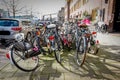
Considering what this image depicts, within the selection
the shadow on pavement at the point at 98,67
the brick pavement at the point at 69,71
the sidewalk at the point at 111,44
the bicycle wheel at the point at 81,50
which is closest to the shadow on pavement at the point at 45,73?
the brick pavement at the point at 69,71

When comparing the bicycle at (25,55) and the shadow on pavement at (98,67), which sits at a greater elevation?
the bicycle at (25,55)

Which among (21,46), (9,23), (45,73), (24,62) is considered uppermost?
(9,23)

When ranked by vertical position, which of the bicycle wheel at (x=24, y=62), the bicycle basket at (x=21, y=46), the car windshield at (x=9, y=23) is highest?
the car windshield at (x=9, y=23)

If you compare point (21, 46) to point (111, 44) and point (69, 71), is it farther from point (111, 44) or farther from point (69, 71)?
point (111, 44)

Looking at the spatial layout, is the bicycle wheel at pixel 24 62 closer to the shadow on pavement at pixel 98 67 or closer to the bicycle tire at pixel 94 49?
the shadow on pavement at pixel 98 67

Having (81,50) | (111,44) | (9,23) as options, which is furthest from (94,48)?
(9,23)

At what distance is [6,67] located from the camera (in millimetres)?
4648

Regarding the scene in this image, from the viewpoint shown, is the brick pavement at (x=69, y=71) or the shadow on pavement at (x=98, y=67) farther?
the shadow on pavement at (x=98, y=67)

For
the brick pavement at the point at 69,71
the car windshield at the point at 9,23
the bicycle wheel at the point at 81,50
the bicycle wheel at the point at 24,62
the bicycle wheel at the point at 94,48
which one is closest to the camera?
the brick pavement at the point at 69,71

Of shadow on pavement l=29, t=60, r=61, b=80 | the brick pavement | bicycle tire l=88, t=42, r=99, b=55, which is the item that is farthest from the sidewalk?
shadow on pavement l=29, t=60, r=61, b=80

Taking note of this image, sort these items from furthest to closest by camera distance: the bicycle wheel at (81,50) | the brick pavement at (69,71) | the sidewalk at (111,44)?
the sidewalk at (111,44) < the bicycle wheel at (81,50) < the brick pavement at (69,71)

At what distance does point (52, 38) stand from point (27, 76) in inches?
67.7

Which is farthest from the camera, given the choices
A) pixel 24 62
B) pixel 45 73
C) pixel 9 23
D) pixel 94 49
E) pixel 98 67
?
pixel 9 23

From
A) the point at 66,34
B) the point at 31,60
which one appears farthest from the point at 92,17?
the point at 31,60
